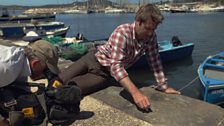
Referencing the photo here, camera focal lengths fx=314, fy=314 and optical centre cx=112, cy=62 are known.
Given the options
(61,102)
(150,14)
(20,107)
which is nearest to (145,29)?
(150,14)

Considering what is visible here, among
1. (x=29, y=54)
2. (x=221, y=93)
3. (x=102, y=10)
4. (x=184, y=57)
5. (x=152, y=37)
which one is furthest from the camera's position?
(x=102, y=10)

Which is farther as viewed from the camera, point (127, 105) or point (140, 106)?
point (127, 105)

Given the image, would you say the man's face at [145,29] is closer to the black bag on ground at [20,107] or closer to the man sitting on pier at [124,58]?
the man sitting on pier at [124,58]

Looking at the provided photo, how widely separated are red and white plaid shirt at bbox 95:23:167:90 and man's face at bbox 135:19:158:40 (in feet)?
0.29

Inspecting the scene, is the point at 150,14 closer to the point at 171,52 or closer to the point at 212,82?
the point at 212,82

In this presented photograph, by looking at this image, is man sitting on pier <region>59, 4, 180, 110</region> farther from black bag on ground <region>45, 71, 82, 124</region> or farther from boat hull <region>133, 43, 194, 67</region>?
boat hull <region>133, 43, 194, 67</region>

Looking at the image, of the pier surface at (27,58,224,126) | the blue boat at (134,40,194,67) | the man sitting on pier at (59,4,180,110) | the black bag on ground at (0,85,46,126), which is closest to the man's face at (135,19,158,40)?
the man sitting on pier at (59,4,180,110)

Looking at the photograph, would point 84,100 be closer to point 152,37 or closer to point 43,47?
point 43,47

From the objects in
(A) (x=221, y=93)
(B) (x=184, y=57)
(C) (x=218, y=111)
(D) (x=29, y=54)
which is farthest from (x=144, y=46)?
(B) (x=184, y=57)

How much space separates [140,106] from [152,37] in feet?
3.18

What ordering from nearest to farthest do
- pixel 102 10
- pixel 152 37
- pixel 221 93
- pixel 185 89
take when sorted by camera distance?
pixel 152 37 → pixel 221 93 → pixel 185 89 → pixel 102 10

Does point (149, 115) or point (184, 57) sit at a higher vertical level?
point (149, 115)

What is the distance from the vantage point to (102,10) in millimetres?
166125

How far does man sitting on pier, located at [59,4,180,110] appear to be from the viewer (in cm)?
360
